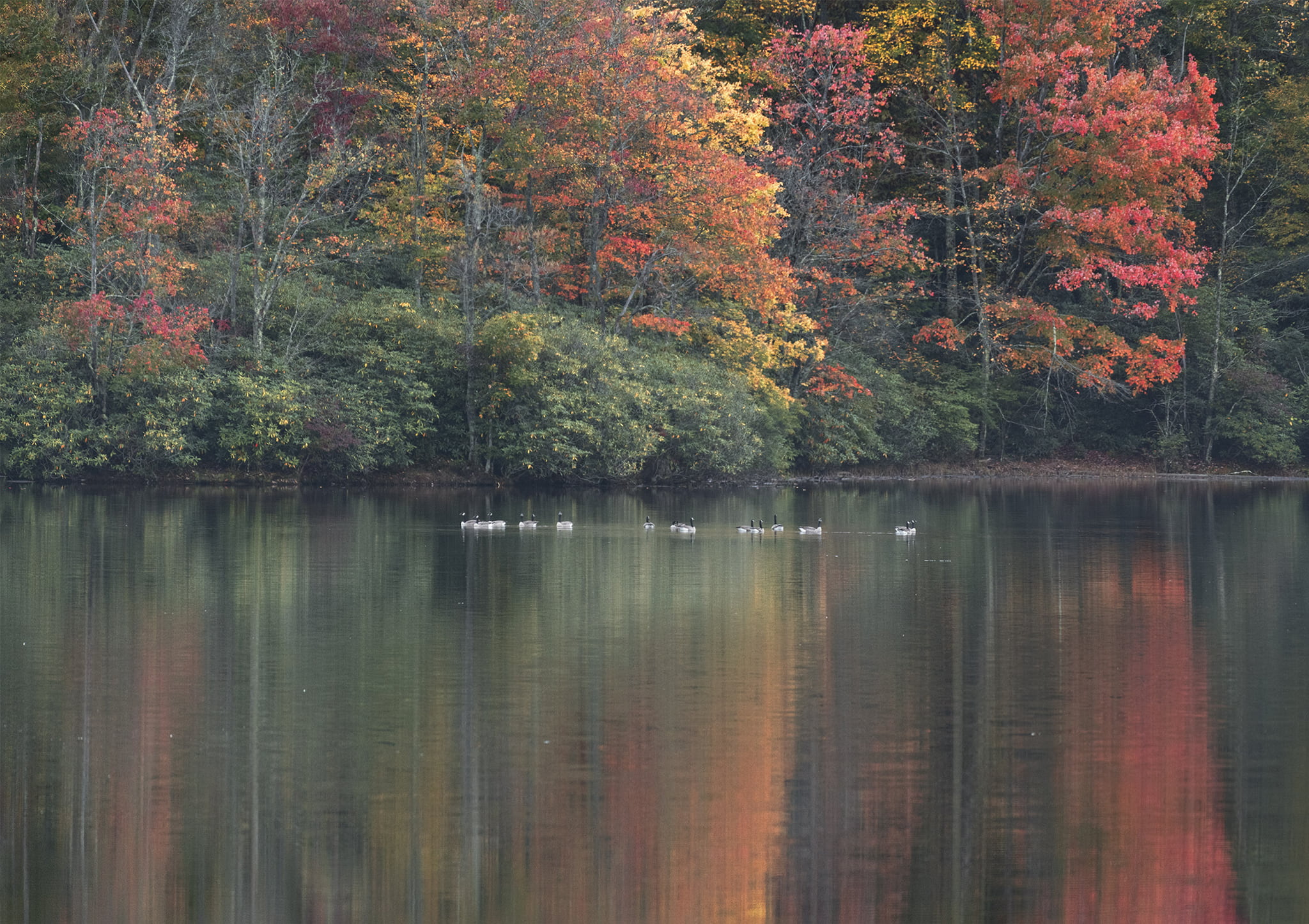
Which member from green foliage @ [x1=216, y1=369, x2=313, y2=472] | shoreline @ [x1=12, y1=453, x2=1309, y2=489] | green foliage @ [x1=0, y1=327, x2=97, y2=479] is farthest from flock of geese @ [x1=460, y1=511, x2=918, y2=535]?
green foliage @ [x1=0, y1=327, x2=97, y2=479]

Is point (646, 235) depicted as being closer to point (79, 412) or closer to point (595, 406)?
point (595, 406)

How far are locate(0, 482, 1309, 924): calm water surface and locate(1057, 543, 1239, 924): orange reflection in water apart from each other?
0.04m

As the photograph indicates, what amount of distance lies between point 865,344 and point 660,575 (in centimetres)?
3572

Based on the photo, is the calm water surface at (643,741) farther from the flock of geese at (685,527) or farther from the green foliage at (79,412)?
the green foliage at (79,412)

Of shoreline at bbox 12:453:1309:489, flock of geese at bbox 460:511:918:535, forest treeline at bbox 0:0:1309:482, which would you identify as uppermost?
forest treeline at bbox 0:0:1309:482

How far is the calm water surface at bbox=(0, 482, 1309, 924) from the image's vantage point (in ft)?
35.5

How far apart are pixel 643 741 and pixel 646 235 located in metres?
41.5

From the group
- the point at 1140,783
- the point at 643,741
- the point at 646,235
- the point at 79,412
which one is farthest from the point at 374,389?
the point at 1140,783

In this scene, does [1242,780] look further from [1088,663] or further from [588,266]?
[588,266]

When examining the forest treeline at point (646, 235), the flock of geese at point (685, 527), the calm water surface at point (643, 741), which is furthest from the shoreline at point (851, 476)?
the calm water surface at point (643, 741)

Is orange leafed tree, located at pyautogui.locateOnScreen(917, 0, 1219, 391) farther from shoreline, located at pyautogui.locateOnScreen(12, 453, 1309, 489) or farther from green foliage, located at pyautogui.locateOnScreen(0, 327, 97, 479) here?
green foliage, located at pyautogui.locateOnScreen(0, 327, 97, 479)

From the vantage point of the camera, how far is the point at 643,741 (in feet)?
47.8

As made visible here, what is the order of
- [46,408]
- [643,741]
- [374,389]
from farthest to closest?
Result: [374,389] → [46,408] → [643,741]

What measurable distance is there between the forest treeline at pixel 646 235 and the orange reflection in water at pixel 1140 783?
101ft
